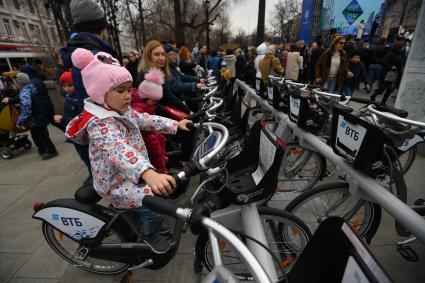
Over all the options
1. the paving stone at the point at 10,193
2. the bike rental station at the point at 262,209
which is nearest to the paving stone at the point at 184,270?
the bike rental station at the point at 262,209

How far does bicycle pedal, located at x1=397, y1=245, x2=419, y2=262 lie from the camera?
2.16 m

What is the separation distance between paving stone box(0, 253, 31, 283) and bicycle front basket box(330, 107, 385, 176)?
315cm

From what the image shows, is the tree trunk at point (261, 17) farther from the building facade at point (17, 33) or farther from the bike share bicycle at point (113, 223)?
the building facade at point (17, 33)

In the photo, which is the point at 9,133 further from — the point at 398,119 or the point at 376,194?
the point at 398,119

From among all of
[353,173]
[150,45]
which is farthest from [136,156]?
[150,45]

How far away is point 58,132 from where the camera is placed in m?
6.74

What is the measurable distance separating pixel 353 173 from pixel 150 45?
8.85ft

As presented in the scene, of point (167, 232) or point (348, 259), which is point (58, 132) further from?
point (348, 259)

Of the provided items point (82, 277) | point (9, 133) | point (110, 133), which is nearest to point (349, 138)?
point (110, 133)

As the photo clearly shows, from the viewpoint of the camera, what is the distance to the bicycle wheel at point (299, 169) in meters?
3.21

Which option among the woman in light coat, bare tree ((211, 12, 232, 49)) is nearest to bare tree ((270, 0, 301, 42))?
bare tree ((211, 12, 232, 49))

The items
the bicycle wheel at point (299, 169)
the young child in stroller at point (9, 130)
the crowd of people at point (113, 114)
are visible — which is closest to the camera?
the crowd of people at point (113, 114)

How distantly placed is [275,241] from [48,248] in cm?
234

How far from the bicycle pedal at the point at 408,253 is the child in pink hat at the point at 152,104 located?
236 centimetres
